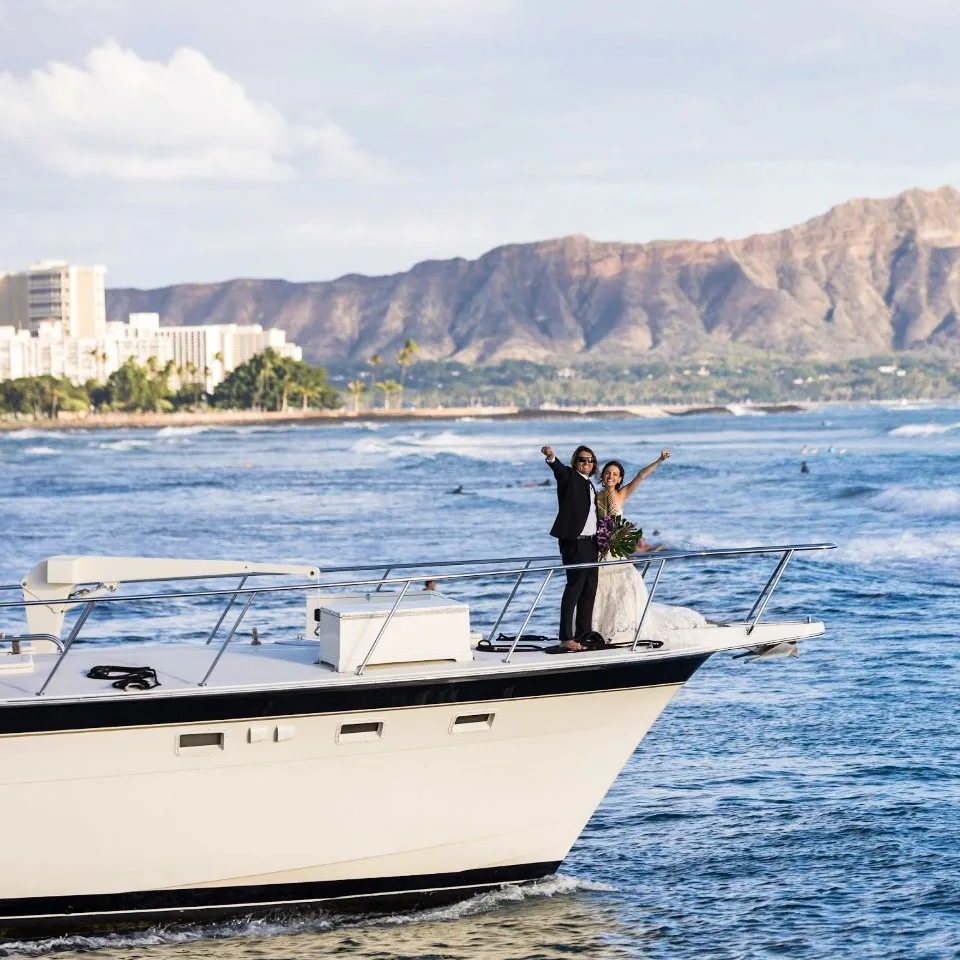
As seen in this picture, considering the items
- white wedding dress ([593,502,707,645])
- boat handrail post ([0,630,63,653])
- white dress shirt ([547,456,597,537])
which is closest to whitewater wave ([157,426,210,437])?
boat handrail post ([0,630,63,653])

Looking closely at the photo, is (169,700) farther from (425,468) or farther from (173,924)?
(425,468)

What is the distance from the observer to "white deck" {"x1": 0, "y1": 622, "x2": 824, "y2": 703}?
30.4 ft

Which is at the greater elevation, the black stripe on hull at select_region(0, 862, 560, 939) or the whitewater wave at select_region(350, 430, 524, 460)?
the black stripe on hull at select_region(0, 862, 560, 939)

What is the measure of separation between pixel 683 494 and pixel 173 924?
47.9 m

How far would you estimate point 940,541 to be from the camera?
1325 inches

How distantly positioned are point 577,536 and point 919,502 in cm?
3704

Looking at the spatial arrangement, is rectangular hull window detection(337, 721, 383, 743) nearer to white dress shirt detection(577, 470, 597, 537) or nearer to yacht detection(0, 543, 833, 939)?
yacht detection(0, 543, 833, 939)

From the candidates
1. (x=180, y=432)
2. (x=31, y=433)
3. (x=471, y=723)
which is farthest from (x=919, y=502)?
(x=31, y=433)

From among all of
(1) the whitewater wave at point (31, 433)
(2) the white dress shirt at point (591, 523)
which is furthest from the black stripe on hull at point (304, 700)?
(1) the whitewater wave at point (31, 433)

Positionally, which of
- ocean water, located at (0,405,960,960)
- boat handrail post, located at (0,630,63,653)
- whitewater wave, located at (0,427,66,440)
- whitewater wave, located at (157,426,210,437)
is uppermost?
boat handrail post, located at (0,630,63,653)

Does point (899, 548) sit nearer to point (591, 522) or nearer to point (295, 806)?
point (591, 522)

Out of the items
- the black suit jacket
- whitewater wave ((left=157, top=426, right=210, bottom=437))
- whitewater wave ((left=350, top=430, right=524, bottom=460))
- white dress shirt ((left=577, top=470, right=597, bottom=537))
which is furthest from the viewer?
whitewater wave ((left=157, top=426, right=210, bottom=437))

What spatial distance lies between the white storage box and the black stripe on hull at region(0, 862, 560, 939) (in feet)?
4.82

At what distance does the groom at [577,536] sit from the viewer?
10.3 metres
